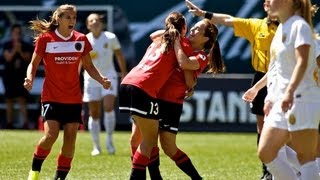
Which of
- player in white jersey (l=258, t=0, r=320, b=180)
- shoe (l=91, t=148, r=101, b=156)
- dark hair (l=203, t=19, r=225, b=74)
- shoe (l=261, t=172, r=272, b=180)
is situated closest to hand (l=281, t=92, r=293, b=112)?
player in white jersey (l=258, t=0, r=320, b=180)

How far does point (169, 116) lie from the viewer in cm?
978

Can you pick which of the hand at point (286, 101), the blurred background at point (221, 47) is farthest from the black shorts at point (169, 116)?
the blurred background at point (221, 47)

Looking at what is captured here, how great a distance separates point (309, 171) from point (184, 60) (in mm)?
1953

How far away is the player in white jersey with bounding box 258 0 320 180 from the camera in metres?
7.57

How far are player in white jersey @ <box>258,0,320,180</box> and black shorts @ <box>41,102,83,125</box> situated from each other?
2746 mm

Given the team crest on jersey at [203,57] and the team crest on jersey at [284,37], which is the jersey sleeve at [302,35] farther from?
the team crest on jersey at [203,57]

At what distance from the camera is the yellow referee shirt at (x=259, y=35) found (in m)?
10.8

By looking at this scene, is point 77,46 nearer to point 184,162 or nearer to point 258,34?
point 184,162

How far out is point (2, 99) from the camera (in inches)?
867

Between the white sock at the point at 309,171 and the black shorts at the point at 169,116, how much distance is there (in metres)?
2.04

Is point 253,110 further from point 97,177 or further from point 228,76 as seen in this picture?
point 228,76

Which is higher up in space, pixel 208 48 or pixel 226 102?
pixel 208 48

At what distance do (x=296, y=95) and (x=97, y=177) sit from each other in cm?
428

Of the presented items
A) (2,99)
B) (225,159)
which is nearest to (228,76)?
(2,99)
